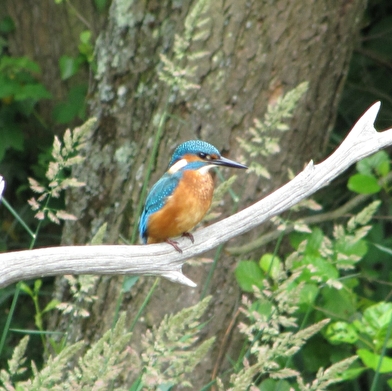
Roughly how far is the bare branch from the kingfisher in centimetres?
23

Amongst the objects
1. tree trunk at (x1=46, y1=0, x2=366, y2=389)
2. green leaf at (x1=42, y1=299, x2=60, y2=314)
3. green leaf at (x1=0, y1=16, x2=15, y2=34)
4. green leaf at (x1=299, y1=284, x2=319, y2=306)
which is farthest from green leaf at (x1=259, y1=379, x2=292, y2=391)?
green leaf at (x1=0, y1=16, x2=15, y2=34)

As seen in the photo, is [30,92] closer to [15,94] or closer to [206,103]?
[15,94]

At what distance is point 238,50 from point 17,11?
1788 millimetres

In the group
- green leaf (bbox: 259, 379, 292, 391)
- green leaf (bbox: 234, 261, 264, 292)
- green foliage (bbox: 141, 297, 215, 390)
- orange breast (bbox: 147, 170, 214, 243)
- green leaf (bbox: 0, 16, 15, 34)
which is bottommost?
green leaf (bbox: 259, 379, 292, 391)

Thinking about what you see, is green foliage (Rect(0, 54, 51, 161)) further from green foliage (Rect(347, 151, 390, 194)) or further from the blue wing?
green foliage (Rect(347, 151, 390, 194))

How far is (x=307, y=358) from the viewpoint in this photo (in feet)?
8.56

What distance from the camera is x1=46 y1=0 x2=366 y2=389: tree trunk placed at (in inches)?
107

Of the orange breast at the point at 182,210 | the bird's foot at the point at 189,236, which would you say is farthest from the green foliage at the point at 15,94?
the bird's foot at the point at 189,236

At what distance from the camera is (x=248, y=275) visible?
2352 millimetres

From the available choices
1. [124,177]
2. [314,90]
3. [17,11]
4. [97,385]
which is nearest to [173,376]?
[97,385]

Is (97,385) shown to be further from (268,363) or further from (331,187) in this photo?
(331,187)

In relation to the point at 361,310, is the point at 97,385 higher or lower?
lower

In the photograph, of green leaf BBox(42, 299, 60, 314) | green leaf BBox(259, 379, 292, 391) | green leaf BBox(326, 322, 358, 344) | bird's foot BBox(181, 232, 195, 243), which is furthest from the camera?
green leaf BBox(42, 299, 60, 314)

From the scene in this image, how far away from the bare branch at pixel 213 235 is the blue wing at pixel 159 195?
0.35 metres
